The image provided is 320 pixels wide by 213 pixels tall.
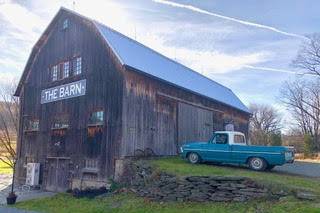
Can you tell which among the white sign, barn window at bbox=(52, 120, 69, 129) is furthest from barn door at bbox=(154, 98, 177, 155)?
barn window at bbox=(52, 120, 69, 129)

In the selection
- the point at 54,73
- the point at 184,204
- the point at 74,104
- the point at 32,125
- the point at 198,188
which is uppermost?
the point at 54,73

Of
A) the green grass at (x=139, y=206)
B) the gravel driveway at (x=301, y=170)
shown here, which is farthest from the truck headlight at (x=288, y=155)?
the green grass at (x=139, y=206)

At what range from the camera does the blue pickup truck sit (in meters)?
16.9

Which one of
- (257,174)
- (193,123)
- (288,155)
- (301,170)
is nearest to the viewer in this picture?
(257,174)

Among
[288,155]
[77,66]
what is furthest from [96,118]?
[288,155]

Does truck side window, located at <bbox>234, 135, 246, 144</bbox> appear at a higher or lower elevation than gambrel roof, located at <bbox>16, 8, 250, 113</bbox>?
lower

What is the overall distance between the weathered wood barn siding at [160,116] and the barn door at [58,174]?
5.23 m

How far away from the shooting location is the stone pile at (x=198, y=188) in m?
13.7

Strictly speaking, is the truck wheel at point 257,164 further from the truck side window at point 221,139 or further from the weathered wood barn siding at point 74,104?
the weathered wood barn siding at point 74,104

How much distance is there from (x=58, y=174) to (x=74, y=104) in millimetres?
4651

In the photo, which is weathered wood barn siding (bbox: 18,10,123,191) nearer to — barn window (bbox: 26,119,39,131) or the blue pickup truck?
barn window (bbox: 26,119,39,131)

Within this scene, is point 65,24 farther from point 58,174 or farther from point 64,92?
point 58,174

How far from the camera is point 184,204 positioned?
14.6m

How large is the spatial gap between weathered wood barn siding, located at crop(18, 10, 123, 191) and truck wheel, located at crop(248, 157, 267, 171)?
7.10 metres
